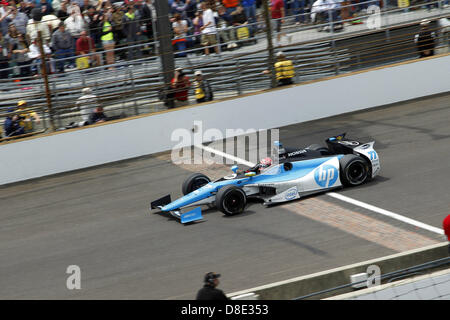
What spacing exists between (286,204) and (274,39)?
7496mm

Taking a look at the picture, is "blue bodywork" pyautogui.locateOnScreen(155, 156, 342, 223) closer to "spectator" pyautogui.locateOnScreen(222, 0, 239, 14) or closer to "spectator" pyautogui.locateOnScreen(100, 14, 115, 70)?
"spectator" pyautogui.locateOnScreen(100, 14, 115, 70)

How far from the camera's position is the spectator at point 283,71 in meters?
17.4

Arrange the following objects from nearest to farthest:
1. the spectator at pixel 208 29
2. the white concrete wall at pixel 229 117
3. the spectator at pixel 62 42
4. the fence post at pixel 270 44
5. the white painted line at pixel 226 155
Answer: the white painted line at pixel 226 155
the white concrete wall at pixel 229 117
the spectator at pixel 62 42
the fence post at pixel 270 44
the spectator at pixel 208 29

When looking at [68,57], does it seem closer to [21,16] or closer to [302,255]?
[21,16]

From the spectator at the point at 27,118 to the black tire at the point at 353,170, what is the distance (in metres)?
7.35

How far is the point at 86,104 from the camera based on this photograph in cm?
1597

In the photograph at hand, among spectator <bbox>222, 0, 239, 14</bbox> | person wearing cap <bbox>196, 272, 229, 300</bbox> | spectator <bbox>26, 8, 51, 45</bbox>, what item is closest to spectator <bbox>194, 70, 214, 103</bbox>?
spectator <bbox>222, 0, 239, 14</bbox>

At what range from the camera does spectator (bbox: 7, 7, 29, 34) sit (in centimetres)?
1778


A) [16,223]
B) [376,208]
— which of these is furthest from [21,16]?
[376,208]

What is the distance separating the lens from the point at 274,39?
17984mm

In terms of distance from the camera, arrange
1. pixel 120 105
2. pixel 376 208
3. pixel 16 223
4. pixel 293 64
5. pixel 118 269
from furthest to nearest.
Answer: pixel 293 64
pixel 120 105
pixel 16 223
pixel 376 208
pixel 118 269

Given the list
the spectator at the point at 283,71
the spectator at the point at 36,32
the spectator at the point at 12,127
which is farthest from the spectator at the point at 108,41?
the spectator at the point at 283,71

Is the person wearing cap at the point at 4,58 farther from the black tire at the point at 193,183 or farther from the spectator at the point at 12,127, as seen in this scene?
the black tire at the point at 193,183

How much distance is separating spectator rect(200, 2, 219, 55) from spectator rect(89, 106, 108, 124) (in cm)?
336
